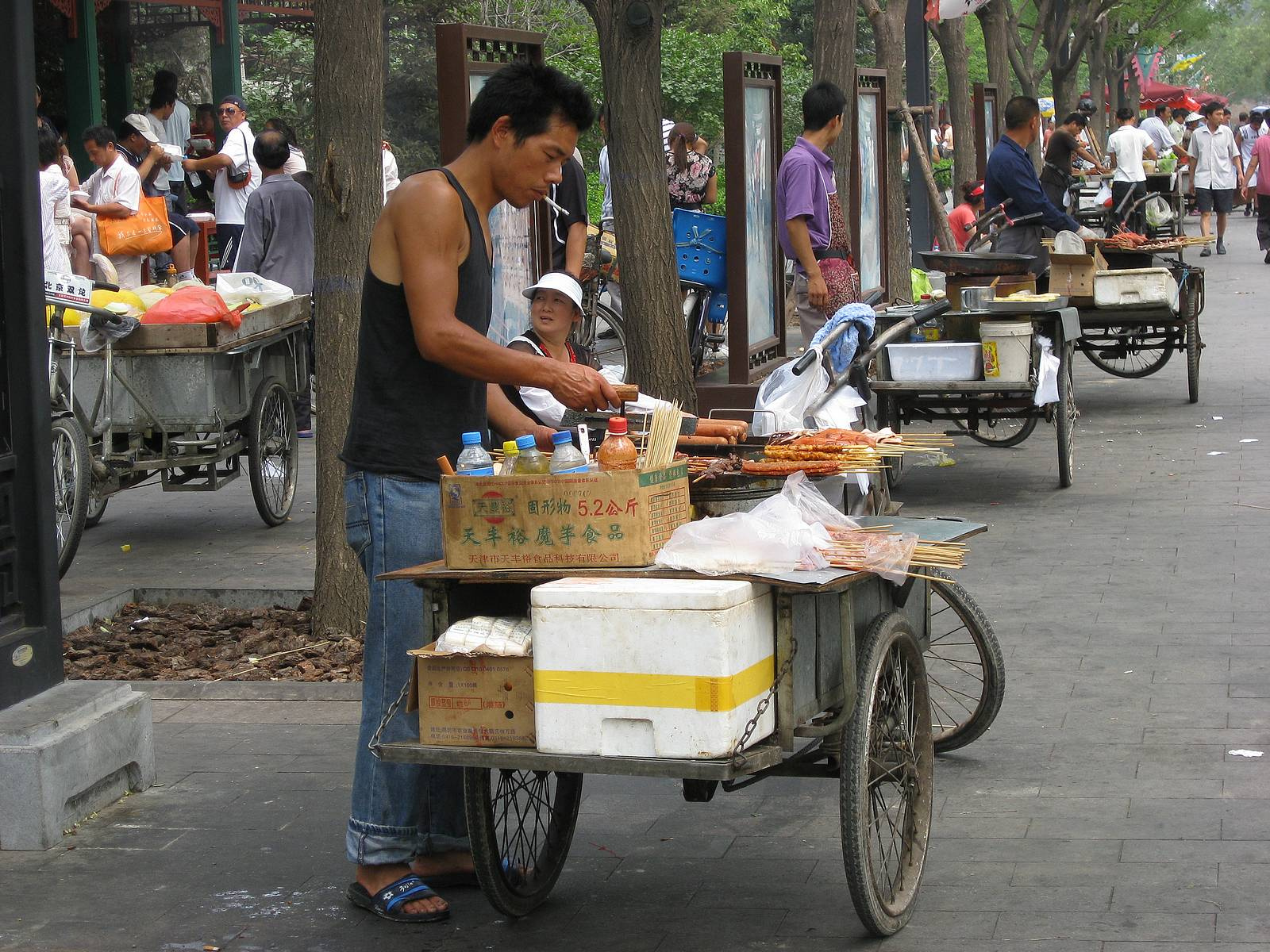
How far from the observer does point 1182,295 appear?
1155 centimetres

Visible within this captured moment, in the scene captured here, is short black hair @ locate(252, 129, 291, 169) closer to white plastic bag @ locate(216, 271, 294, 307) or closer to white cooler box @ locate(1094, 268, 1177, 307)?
white plastic bag @ locate(216, 271, 294, 307)

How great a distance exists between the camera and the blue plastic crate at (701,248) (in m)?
11.5

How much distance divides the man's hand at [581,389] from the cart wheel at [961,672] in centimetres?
124

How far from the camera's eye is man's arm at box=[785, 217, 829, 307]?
8.89m

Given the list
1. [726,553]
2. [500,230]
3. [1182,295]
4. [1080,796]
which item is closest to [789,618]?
[726,553]

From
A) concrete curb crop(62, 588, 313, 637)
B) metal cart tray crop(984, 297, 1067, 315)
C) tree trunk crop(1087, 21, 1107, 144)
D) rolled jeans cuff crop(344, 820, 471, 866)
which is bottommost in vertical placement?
rolled jeans cuff crop(344, 820, 471, 866)

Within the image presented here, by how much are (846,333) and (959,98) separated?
1393cm

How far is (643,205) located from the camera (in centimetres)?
873

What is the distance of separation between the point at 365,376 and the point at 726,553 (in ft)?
3.49

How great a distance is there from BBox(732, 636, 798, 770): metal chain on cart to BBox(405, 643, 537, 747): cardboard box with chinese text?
45 cm

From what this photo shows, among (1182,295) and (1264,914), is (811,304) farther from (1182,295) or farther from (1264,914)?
(1264,914)

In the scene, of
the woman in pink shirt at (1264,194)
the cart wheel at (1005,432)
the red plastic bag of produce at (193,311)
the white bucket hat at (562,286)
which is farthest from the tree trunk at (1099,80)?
the white bucket hat at (562,286)

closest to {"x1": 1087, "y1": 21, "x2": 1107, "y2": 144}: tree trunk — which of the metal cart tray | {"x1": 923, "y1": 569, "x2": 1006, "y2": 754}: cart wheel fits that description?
the metal cart tray

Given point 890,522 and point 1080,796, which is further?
point 1080,796
